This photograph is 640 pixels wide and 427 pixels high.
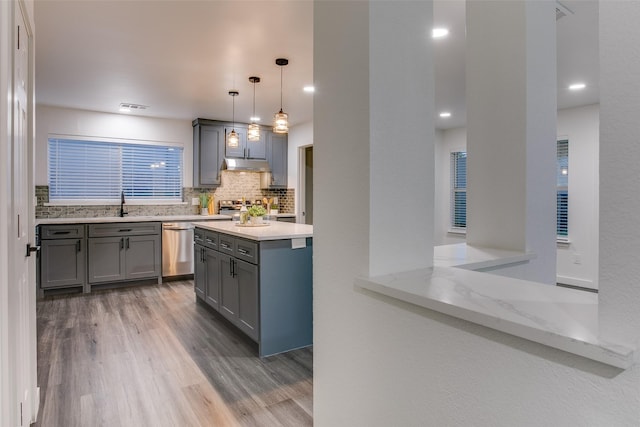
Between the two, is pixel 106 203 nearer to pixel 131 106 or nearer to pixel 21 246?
pixel 131 106

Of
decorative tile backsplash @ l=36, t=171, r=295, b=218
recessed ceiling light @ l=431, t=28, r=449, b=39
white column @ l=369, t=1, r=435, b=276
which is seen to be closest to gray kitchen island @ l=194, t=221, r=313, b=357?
white column @ l=369, t=1, r=435, b=276

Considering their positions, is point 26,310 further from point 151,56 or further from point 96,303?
point 96,303

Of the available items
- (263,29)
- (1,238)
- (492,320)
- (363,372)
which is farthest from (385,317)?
(263,29)

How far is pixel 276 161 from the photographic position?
6785 mm

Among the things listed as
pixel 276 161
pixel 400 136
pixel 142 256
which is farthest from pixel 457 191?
pixel 400 136

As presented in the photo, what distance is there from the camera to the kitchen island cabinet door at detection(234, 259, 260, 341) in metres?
2.90

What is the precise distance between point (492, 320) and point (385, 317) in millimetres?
380

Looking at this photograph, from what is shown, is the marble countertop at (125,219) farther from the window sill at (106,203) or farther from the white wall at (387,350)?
the white wall at (387,350)

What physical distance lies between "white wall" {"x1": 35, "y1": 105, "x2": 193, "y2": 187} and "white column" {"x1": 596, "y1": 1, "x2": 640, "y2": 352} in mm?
6158

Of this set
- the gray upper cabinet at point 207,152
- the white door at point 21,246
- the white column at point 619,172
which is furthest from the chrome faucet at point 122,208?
the white column at point 619,172

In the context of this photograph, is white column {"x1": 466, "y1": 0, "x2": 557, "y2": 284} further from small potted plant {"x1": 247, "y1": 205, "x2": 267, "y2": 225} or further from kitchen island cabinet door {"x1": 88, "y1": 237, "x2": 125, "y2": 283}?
kitchen island cabinet door {"x1": 88, "y1": 237, "x2": 125, "y2": 283}

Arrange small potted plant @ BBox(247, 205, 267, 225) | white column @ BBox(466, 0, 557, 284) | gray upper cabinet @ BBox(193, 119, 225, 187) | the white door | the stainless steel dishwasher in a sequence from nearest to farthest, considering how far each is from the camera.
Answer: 1. the white door
2. white column @ BBox(466, 0, 557, 284)
3. small potted plant @ BBox(247, 205, 267, 225)
4. the stainless steel dishwasher
5. gray upper cabinet @ BBox(193, 119, 225, 187)

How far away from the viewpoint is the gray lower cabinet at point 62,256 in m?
4.67

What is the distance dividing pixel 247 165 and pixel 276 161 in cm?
65
